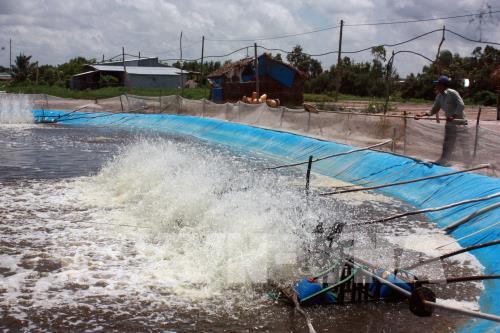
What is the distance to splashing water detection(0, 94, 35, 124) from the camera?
33703 mm

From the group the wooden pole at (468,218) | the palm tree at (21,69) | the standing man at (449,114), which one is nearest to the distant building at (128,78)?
the palm tree at (21,69)

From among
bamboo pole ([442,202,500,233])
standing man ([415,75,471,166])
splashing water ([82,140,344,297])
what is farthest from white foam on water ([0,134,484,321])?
standing man ([415,75,471,166])

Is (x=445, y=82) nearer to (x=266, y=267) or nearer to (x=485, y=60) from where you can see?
(x=266, y=267)

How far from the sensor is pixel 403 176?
13.2 metres

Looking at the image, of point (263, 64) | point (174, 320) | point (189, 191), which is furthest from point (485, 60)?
point (174, 320)

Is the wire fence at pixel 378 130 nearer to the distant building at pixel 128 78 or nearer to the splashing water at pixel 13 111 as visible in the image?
the splashing water at pixel 13 111

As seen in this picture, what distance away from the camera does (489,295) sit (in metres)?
6.59

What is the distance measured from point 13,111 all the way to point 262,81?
18.9m

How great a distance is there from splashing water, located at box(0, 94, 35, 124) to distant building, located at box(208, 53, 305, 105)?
14.8 metres

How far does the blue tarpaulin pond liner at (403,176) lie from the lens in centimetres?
783

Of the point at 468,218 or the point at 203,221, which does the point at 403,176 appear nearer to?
the point at 468,218

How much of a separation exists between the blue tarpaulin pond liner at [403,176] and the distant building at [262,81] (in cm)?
1340

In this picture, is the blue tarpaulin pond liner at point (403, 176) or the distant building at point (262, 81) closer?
the blue tarpaulin pond liner at point (403, 176)

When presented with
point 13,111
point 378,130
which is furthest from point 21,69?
point 378,130
